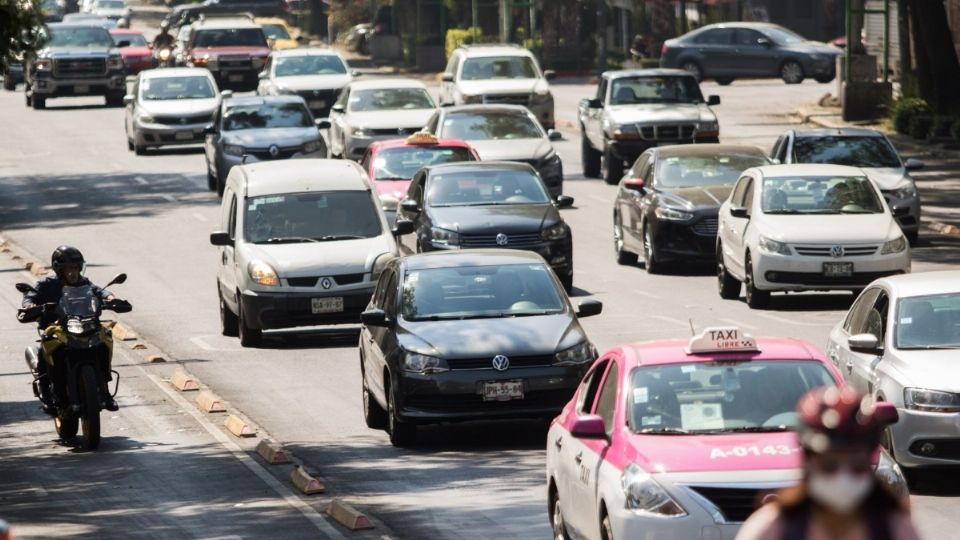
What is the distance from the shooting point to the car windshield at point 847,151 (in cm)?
3077

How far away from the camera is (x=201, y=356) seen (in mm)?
23531

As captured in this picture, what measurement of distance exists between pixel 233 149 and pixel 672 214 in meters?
13.3

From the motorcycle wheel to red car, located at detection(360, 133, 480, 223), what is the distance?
566 inches

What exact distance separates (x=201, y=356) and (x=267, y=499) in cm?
835

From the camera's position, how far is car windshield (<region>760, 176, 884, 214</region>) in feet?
83.5

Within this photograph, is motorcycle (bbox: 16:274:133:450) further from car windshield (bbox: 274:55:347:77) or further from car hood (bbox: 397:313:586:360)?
car windshield (bbox: 274:55:347:77)

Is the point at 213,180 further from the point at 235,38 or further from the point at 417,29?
the point at 417,29

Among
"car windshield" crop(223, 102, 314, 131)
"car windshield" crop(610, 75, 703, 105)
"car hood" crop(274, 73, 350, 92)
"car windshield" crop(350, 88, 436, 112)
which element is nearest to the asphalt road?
"car windshield" crop(223, 102, 314, 131)

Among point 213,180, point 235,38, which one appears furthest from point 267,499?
point 235,38

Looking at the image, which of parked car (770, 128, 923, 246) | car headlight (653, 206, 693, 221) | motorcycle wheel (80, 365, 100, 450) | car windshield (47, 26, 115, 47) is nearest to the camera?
motorcycle wheel (80, 365, 100, 450)

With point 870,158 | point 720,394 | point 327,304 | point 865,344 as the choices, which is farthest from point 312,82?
point 720,394

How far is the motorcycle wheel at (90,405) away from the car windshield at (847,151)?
15118 mm

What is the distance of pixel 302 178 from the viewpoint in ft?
82.6

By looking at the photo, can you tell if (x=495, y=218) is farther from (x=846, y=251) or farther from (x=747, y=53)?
(x=747, y=53)
